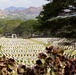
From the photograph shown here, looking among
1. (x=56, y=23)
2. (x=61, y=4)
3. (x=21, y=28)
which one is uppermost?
(x=61, y=4)

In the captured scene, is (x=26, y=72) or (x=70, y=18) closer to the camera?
(x=26, y=72)

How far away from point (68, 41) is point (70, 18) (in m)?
1.81

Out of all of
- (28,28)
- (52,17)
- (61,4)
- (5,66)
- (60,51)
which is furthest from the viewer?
(28,28)

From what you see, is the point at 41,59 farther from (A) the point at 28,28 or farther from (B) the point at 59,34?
(A) the point at 28,28

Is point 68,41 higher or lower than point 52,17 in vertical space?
lower

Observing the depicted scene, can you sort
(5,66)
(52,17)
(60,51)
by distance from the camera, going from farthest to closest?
(52,17)
(5,66)
(60,51)

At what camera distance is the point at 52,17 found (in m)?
18.5

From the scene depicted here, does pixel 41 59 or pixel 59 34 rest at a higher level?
pixel 41 59

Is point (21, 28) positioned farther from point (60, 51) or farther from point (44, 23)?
point (60, 51)

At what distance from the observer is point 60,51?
10.1 ft

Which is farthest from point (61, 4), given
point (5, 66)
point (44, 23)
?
point (5, 66)

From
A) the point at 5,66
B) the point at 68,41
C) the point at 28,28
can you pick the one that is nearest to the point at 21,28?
the point at 28,28

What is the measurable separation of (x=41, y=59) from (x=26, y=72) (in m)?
0.25

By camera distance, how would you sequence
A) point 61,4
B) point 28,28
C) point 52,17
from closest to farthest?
point 61,4, point 52,17, point 28,28
